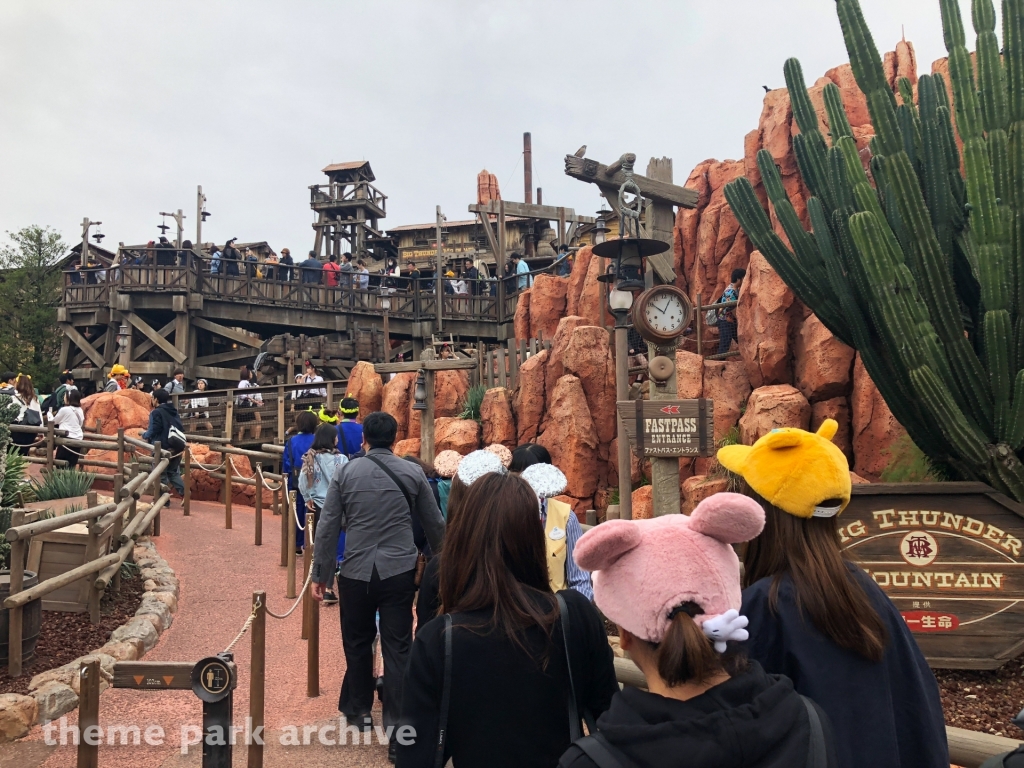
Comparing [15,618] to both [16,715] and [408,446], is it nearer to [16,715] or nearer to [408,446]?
[16,715]

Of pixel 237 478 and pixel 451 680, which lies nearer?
pixel 451 680

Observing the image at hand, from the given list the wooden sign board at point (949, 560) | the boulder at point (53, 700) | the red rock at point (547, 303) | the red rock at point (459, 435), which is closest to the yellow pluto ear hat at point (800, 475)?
the wooden sign board at point (949, 560)

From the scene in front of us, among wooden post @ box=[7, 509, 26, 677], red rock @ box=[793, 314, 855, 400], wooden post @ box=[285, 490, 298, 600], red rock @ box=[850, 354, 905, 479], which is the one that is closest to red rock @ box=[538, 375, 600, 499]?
red rock @ box=[793, 314, 855, 400]

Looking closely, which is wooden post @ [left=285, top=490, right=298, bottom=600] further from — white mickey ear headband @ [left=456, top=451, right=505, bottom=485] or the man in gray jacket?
white mickey ear headband @ [left=456, top=451, right=505, bottom=485]

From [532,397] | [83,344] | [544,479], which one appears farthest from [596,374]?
[83,344]

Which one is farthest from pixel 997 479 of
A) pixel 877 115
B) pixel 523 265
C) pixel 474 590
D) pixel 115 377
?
pixel 523 265

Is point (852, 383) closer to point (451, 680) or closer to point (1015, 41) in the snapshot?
point (1015, 41)

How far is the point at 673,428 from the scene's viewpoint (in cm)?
646

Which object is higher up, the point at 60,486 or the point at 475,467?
the point at 475,467

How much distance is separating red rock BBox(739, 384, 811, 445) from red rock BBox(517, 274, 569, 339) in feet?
24.9

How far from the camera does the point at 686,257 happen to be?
16625 mm

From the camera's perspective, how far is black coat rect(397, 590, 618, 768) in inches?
77.4

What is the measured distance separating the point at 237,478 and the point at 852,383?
8888mm

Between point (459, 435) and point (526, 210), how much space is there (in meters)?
10.8
